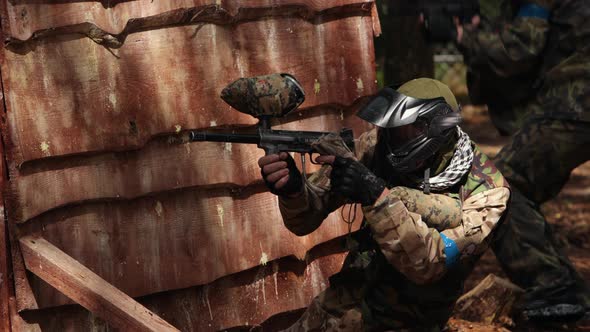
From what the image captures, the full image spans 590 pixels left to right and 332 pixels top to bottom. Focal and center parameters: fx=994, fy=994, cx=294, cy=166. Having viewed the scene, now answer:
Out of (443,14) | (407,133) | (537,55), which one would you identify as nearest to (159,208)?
(407,133)

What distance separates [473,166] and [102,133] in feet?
5.37

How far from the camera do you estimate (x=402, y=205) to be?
13.1ft

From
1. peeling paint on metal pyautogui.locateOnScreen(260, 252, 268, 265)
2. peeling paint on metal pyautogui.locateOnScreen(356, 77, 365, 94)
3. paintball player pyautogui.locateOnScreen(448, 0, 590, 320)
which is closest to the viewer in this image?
peeling paint on metal pyautogui.locateOnScreen(260, 252, 268, 265)

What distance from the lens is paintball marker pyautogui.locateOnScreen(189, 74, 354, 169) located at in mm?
3977

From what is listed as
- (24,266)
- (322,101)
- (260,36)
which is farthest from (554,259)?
(24,266)

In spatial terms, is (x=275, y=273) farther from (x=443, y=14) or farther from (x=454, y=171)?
(x=443, y=14)

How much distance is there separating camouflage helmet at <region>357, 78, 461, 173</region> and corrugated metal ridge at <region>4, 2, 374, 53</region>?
2.68ft

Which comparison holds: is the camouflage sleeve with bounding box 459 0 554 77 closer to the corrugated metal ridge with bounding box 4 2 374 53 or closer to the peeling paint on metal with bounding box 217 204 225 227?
the corrugated metal ridge with bounding box 4 2 374 53

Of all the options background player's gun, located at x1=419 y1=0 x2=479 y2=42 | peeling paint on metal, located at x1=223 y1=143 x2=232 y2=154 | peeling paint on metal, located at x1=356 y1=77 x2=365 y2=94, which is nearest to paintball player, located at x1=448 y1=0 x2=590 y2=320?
background player's gun, located at x1=419 y1=0 x2=479 y2=42

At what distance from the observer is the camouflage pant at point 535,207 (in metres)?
6.32

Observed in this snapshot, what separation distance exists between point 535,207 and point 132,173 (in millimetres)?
3085

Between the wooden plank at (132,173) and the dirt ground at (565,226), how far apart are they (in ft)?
6.21

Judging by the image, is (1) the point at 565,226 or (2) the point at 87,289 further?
(1) the point at 565,226

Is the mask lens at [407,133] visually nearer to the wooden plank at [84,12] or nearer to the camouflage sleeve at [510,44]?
the wooden plank at [84,12]
